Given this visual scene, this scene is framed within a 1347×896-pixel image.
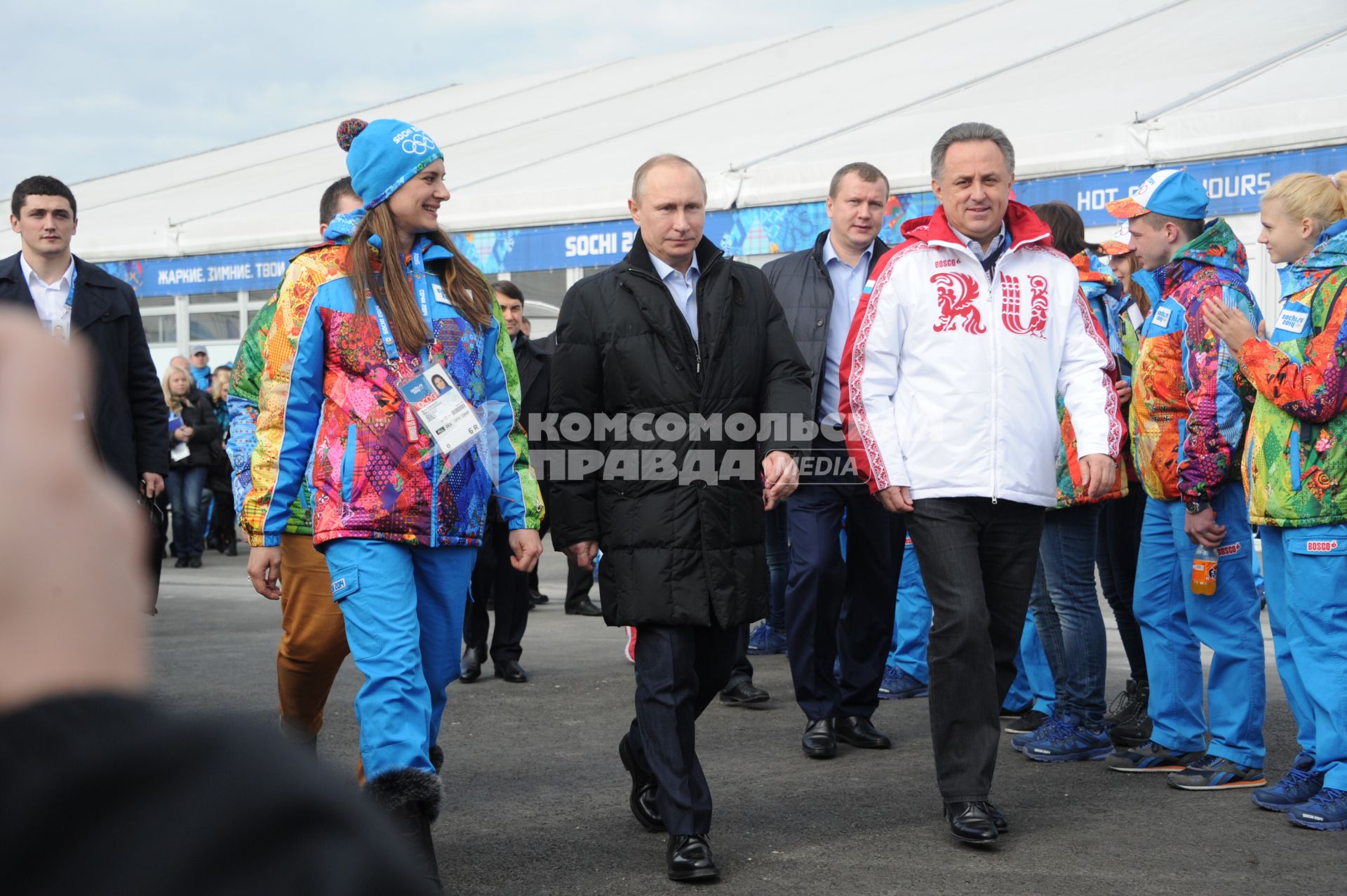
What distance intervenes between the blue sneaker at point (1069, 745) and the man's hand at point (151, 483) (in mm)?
3729

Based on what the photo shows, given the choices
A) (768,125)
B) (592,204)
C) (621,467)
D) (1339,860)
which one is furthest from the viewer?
(768,125)

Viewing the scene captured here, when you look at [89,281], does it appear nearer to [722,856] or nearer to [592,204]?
[722,856]

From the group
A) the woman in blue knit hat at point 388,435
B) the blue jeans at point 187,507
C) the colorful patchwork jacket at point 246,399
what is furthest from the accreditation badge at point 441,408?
the blue jeans at point 187,507

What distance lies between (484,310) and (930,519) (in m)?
1.61

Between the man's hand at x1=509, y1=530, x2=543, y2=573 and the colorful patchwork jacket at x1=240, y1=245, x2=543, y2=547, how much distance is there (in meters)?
0.16

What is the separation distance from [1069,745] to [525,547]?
8.74 ft

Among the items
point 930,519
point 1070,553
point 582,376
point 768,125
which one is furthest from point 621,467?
point 768,125

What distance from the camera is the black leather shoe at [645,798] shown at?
468cm

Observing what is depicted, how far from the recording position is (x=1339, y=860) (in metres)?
4.16

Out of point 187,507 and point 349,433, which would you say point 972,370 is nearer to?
point 349,433

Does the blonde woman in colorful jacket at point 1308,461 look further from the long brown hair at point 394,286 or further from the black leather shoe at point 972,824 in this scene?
the long brown hair at point 394,286

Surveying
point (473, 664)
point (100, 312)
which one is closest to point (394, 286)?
point (100, 312)

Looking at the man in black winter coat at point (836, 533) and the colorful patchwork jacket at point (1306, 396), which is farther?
Answer: the man in black winter coat at point (836, 533)

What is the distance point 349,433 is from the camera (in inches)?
155
